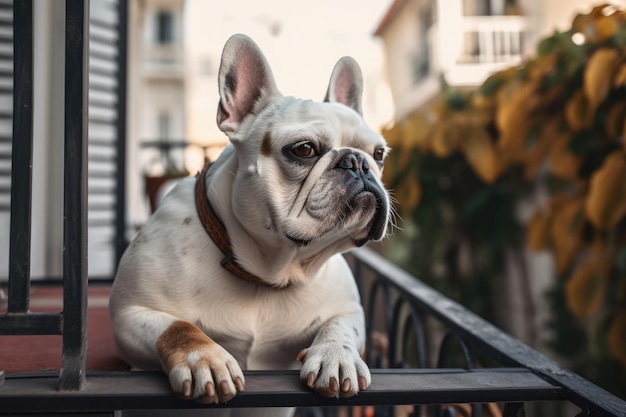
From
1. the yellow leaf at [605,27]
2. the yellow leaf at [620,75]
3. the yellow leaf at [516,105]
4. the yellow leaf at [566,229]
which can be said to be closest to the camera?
the yellow leaf at [620,75]

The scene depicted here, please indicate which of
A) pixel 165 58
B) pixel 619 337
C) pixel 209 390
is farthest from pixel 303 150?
pixel 165 58

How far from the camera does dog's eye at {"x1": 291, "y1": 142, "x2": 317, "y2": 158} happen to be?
0.99m

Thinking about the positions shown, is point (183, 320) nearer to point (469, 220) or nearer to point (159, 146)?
point (469, 220)

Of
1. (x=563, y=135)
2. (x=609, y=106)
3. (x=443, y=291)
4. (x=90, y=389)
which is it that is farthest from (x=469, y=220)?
(x=90, y=389)

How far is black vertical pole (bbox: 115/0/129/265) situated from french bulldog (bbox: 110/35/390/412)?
6.62 ft

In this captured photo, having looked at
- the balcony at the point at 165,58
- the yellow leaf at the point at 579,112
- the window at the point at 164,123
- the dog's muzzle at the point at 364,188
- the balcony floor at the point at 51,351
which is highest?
the balcony at the point at 165,58

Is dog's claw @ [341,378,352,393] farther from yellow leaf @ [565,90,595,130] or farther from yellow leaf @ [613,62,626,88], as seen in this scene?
yellow leaf @ [565,90,595,130]

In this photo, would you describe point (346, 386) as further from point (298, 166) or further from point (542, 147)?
point (542, 147)

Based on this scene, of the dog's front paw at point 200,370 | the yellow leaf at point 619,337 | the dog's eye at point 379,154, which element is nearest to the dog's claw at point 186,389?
the dog's front paw at point 200,370

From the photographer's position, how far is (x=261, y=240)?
1.04 m

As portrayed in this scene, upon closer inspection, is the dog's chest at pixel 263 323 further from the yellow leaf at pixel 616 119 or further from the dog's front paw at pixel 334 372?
the yellow leaf at pixel 616 119

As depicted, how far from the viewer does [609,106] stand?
2184mm

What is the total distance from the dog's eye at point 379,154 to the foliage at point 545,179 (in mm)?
1156

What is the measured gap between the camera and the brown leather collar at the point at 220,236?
1050mm
